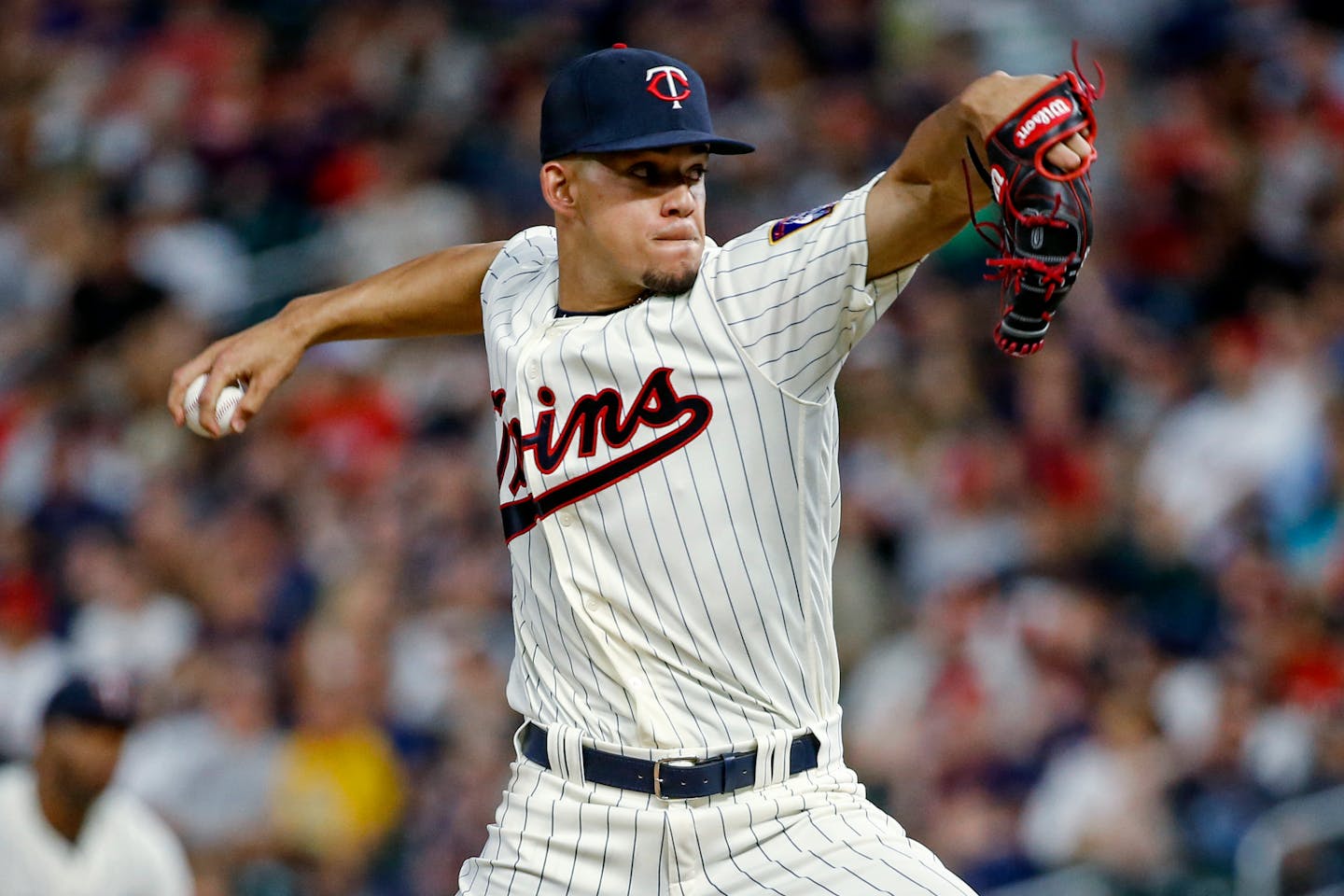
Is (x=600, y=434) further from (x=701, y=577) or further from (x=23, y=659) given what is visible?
(x=23, y=659)

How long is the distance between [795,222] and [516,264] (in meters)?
0.81

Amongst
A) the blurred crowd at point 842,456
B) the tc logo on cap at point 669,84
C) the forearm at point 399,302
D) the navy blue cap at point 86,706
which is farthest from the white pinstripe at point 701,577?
the blurred crowd at point 842,456

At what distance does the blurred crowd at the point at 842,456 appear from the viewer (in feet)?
20.6

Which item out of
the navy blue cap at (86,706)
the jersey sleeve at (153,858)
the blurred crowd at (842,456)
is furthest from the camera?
the blurred crowd at (842,456)

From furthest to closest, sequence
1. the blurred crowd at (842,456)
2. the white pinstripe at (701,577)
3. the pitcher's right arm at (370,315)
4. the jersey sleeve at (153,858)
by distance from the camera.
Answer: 1. the blurred crowd at (842,456)
2. the jersey sleeve at (153,858)
3. the pitcher's right arm at (370,315)
4. the white pinstripe at (701,577)

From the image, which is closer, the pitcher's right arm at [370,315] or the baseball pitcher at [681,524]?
the baseball pitcher at [681,524]

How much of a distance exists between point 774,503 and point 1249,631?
149 inches

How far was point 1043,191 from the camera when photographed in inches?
98.0

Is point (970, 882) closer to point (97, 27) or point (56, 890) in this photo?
point (56, 890)

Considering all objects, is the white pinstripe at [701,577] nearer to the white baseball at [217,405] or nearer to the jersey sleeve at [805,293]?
the jersey sleeve at [805,293]

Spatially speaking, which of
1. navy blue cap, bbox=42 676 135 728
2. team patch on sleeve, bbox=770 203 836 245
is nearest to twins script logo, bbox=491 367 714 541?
team patch on sleeve, bbox=770 203 836 245

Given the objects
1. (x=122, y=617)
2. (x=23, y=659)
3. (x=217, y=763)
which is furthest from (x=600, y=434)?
(x=23, y=659)

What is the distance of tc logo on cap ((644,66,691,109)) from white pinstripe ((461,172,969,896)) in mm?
280

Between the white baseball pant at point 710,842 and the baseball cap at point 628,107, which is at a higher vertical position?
the baseball cap at point 628,107
